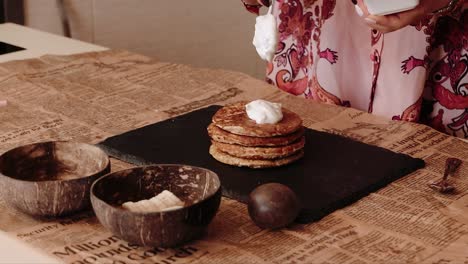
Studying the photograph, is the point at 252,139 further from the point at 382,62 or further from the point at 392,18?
the point at 382,62

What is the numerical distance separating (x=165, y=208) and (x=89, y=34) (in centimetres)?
165

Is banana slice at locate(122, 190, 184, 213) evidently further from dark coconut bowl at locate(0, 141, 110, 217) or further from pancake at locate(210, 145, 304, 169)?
pancake at locate(210, 145, 304, 169)

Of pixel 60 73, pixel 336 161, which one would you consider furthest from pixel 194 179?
pixel 60 73

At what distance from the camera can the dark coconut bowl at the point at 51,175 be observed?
3.00 feet

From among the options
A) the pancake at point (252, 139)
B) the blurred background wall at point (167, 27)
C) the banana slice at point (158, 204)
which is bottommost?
the blurred background wall at point (167, 27)

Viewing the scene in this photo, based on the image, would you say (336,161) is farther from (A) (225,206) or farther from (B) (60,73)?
(B) (60,73)

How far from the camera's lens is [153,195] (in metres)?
Result: 0.97

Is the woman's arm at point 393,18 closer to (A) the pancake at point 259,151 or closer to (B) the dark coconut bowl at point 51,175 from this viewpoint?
(A) the pancake at point 259,151

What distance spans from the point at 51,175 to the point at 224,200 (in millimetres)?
238

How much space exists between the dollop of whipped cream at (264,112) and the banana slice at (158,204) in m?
0.27

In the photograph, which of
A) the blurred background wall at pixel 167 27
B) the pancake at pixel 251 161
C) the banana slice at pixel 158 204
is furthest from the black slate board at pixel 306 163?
the blurred background wall at pixel 167 27

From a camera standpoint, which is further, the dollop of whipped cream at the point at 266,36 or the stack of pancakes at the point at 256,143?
the dollop of whipped cream at the point at 266,36

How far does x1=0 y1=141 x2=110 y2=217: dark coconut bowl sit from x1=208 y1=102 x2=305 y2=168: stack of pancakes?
207 millimetres

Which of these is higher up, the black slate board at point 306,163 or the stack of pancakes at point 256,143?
the stack of pancakes at point 256,143
